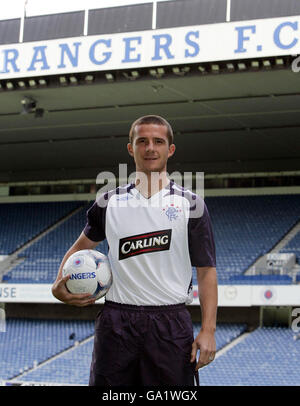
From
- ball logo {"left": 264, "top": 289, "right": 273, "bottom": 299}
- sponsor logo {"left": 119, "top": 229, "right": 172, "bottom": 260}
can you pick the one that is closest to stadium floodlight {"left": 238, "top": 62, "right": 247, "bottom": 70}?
ball logo {"left": 264, "top": 289, "right": 273, "bottom": 299}

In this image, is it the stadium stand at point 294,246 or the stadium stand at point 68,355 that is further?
the stadium stand at point 294,246

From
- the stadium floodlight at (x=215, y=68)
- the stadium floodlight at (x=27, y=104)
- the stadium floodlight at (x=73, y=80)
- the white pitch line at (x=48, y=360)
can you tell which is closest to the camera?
the stadium floodlight at (x=215, y=68)

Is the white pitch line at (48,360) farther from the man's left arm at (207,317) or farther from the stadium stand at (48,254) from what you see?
the man's left arm at (207,317)

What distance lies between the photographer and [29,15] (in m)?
17.9

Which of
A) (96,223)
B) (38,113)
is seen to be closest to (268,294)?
(38,113)

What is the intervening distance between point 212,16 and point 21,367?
11.3m

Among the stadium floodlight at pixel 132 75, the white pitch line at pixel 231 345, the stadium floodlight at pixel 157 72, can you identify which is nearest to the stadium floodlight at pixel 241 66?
the stadium floodlight at pixel 157 72

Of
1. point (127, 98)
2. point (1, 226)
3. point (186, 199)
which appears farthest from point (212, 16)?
point (1, 226)

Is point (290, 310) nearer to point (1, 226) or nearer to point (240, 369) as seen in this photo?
point (240, 369)

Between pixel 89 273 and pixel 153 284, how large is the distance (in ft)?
1.10

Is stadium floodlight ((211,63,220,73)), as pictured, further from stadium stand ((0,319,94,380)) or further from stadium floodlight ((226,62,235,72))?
stadium stand ((0,319,94,380))

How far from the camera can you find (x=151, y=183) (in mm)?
3629

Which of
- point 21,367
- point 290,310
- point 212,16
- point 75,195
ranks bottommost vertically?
point 21,367

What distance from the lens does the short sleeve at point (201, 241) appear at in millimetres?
3508
